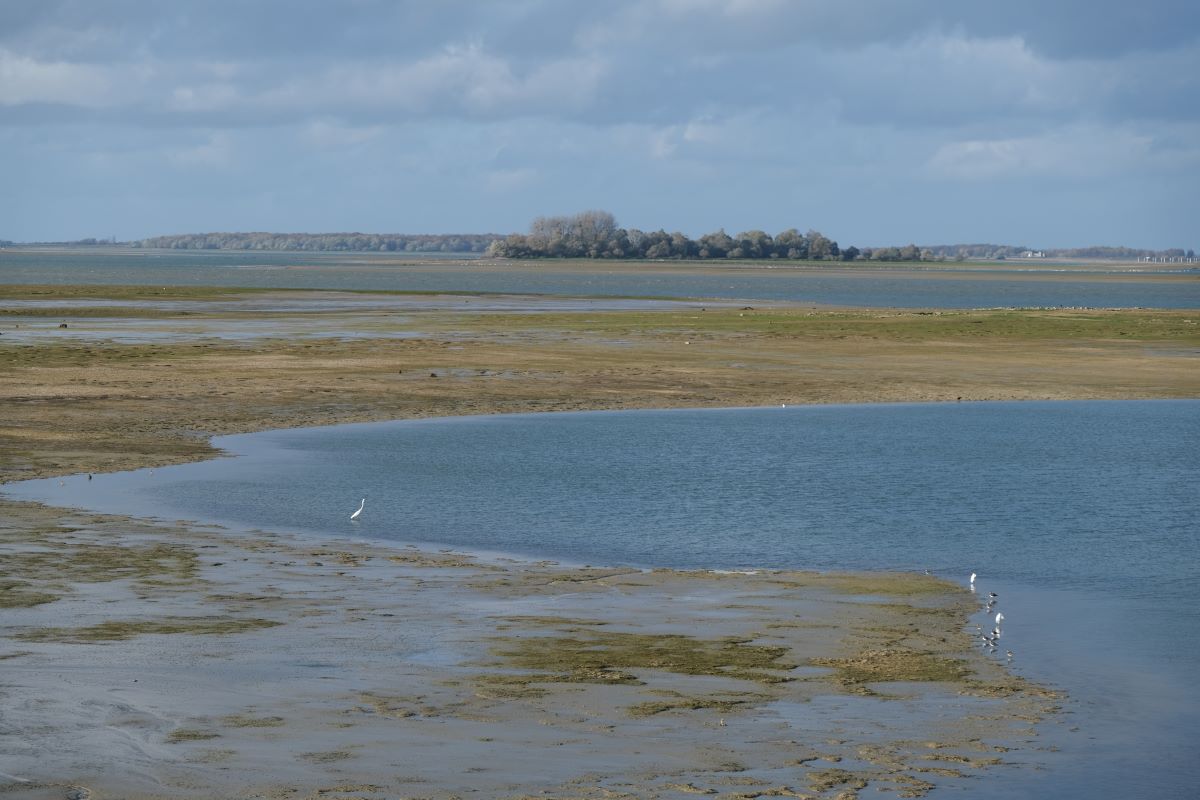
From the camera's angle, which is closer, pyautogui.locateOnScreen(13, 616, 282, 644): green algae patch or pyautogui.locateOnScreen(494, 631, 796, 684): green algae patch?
pyautogui.locateOnScreen(494, 631, 796, 684): green algae patch

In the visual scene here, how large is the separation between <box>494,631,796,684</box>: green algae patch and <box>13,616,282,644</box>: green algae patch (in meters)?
2.68

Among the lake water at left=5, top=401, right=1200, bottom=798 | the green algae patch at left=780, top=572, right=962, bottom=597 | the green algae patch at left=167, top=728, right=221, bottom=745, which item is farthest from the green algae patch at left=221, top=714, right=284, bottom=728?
the green algae patch at left=780, top=572, right=962, bottom=597

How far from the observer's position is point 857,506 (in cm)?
2311

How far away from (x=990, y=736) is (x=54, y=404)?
26.7 metres

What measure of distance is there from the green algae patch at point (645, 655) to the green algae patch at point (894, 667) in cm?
48

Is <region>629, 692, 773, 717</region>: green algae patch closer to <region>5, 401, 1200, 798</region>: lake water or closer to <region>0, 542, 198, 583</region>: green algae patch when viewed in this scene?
<region>5, 401, 1200, 798</region>: lake water

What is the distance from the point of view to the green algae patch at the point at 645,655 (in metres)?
13.5

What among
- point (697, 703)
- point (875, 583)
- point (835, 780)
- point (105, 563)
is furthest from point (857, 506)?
point (835, 780)

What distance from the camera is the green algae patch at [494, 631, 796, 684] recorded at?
1347cm

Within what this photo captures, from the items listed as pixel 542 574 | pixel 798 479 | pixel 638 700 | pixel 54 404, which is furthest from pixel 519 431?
pixel 638 700

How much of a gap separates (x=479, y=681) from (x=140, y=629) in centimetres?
363

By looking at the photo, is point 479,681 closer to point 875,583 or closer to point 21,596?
point 21,596

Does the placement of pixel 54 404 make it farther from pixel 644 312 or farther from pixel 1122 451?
pixel 644 312

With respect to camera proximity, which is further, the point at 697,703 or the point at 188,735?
the point at 697,703
